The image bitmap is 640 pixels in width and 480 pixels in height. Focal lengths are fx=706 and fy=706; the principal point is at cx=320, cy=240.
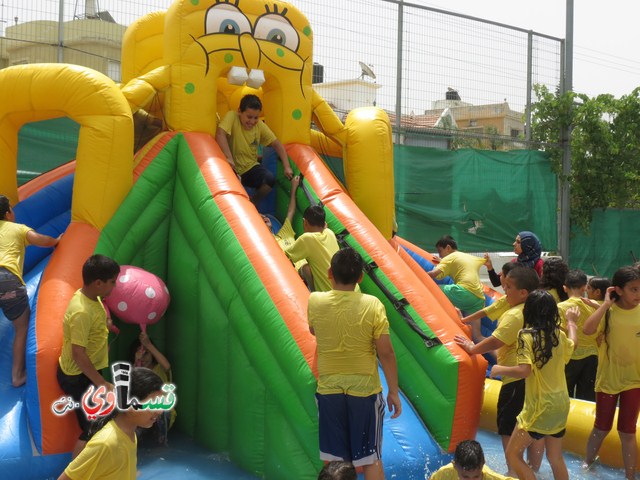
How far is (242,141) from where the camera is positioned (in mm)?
6125

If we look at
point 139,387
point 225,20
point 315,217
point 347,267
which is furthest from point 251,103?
point 139,387

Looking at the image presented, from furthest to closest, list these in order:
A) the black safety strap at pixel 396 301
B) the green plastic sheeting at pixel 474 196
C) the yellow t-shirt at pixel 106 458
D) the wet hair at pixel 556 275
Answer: the green plastic sheeting at pixel 474 196 < the wet hair at pixel 556 275 < the black safety strap at pixel 396 301 < the yellow t-shirt at pixel 106 458

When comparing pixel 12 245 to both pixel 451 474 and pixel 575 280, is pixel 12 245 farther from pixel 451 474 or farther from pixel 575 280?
pixel 575 280

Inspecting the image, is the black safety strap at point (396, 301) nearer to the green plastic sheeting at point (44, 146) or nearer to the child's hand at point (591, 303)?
the child's hand at point (591, 303)

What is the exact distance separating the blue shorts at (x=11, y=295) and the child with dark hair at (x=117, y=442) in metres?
2.19

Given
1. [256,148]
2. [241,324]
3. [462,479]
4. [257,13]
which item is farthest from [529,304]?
[257,13]

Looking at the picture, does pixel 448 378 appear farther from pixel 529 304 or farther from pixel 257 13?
pixel 257 13

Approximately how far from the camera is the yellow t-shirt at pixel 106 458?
8.30 ft

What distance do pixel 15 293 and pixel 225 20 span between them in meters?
2.90

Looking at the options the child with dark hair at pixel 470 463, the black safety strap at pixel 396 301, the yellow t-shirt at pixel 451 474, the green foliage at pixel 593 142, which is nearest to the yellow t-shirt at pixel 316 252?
the black safety strap at pixel 396 301

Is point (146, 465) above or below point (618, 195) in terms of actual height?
below

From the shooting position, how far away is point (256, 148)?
6.24 meters

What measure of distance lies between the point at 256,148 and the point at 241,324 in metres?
2.17

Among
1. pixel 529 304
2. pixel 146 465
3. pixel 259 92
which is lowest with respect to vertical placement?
pixel 146 465
